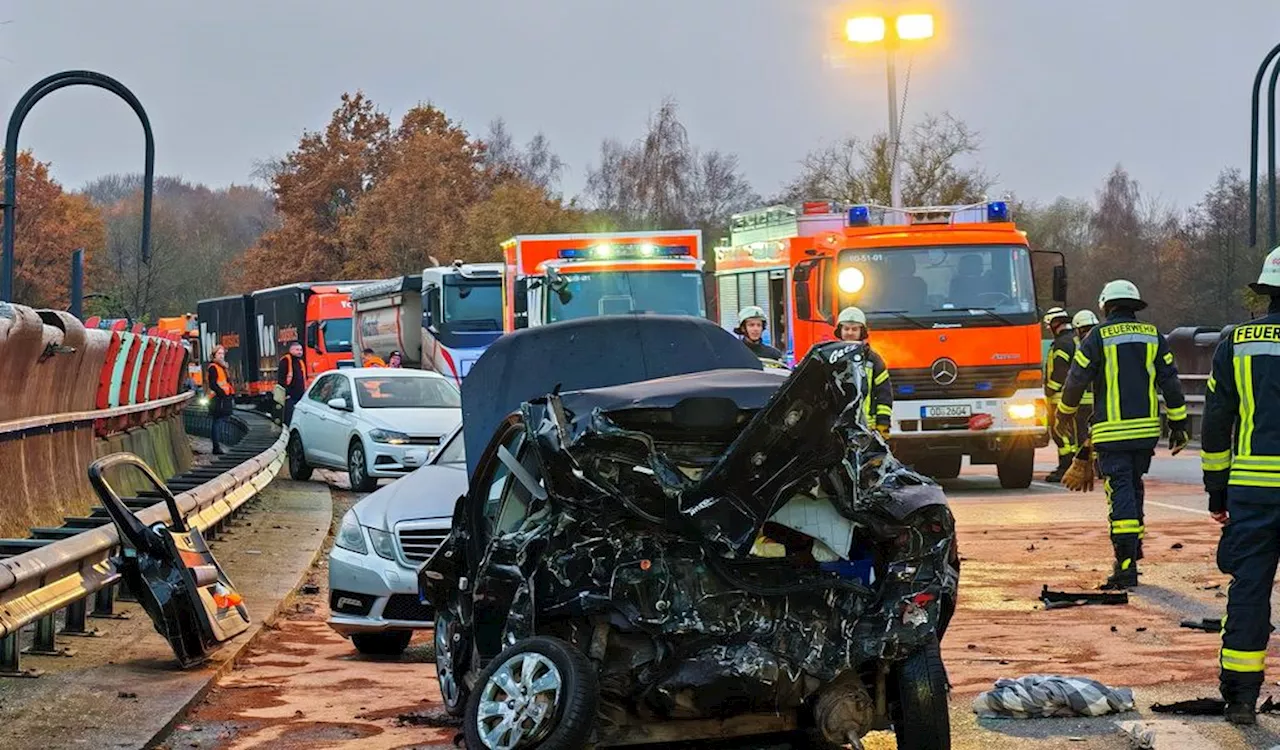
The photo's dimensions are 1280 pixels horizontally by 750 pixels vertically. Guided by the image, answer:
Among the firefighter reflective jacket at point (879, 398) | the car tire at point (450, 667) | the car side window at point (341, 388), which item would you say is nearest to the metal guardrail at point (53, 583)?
the car tire at point (450, 667)

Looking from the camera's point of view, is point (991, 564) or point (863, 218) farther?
point (863, 218)

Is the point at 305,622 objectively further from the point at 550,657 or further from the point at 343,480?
the point at 343,480

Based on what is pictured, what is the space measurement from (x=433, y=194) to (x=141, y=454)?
184 ft

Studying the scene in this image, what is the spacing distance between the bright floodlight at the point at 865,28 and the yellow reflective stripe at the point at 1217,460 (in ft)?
94.8

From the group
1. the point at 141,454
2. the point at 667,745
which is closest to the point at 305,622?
the point at 667,745

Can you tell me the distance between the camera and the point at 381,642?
36.9ft

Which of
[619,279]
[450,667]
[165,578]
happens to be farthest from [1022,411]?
[450,667]

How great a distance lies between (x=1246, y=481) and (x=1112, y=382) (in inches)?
196

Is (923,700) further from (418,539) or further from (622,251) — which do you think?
(622,251)

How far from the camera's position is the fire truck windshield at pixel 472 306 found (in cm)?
3472

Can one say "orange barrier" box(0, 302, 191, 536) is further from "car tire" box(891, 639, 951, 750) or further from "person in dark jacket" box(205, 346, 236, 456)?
"person in dark jacket" box(205, 346, 236, 456)

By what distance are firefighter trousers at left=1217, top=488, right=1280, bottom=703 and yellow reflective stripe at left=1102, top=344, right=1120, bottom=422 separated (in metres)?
4.88

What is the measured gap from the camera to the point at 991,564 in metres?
14.8

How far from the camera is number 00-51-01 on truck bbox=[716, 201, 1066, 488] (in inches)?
872
